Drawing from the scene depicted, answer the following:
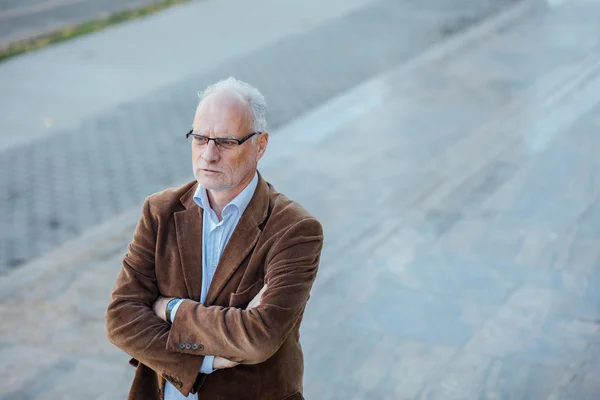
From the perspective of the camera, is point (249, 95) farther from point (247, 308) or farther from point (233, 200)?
point (247, 308)

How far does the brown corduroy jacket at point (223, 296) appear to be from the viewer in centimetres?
331

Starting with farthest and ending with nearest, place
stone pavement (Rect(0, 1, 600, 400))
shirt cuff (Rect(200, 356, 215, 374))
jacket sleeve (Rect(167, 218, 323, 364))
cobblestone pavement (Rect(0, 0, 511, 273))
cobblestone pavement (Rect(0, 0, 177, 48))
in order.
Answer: cobblestone pavement (Rect(0, 0, 177, 48)), cobblestone pavement (Rect(0, 0, 511, 273)), stone pavement (Rect(0, 1, 600, 400)), shirt cuff (Rect(200, 356, 215, 374)), jacket sleeve (Rect(167, 218, 323, 364))

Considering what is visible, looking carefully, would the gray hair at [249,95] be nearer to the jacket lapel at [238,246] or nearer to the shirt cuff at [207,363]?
the jacket lapel at [238,246]

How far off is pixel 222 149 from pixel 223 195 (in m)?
0.20

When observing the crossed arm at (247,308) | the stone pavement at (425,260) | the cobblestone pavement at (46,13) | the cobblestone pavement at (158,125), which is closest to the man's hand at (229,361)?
the crossed arm at (247,308)

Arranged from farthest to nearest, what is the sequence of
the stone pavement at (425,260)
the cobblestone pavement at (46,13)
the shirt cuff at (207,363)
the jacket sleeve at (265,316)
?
the cobblestone pavement at (46,13)
the stone pavement at (425,260)
the shirt cuff at (207,363)
the jacket sleeve at (265,316)

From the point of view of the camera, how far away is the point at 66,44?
15.1 metres

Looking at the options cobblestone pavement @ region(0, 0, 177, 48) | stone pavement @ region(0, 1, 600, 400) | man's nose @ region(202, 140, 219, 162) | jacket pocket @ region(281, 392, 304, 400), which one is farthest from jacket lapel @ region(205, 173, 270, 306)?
cobblestone pavement @ region(0, 0, 177, 48)

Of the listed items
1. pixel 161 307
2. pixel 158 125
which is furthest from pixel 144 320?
pixel 158 125

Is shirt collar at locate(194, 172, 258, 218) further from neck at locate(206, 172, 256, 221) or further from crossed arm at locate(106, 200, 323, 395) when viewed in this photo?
crossed arm at locate(106, 200, 323, 395)

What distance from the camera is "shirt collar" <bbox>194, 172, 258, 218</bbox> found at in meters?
3.44

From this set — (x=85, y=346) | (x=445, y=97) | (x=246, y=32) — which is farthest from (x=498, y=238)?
(x=246, y=32)

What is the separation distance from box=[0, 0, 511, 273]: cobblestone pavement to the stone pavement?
0.45 meters

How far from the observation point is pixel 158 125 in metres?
11.4
